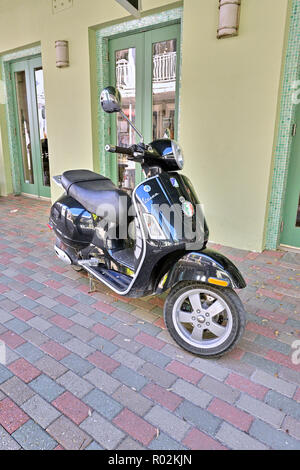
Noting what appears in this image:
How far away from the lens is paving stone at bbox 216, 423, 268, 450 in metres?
1.36

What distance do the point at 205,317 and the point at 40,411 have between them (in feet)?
3.18

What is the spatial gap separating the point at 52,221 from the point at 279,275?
2.10 meters

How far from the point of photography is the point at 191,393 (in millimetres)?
1649

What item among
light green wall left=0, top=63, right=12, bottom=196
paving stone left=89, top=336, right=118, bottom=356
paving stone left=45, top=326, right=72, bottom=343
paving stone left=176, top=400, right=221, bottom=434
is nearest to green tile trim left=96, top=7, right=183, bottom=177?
light green wall left=0, top=63, right=12, bottom=196

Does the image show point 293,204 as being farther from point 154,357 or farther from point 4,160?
point 4,160

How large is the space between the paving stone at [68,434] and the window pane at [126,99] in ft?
11.8

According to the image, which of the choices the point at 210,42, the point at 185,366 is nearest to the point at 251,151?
the point at 210,42

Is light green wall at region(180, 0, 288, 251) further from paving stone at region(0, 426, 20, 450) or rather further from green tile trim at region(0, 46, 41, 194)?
green tile trim at region(0, 46, 41, 194)

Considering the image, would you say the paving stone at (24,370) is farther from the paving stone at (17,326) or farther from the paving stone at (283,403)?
the paving stone at (283,403)

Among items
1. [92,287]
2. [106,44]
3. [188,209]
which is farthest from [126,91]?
[188,209]

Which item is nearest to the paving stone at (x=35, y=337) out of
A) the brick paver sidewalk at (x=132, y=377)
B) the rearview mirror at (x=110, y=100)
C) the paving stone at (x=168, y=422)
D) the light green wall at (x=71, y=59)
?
the brick paver sidewalk at (x=132, y=377)

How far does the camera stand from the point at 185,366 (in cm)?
184

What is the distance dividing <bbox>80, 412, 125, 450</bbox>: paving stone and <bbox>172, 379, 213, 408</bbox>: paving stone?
1.23ft
